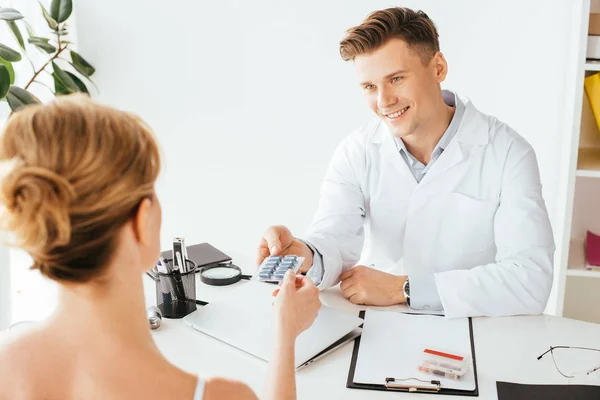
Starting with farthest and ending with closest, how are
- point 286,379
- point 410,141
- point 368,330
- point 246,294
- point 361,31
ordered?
point 410,141 < point 361,31 < point 246,294 < point 368,330 < point 286,379

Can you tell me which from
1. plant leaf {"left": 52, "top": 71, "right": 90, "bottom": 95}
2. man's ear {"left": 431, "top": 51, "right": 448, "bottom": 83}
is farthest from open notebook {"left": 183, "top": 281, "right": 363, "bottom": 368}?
plant leaf {"left": 52, "top": 71, "right": 90, "bottom": 95}

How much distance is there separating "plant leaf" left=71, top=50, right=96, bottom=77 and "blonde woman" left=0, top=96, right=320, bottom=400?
6.42ft

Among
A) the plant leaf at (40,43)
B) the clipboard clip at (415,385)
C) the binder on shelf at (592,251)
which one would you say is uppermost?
the plant leaf at (40,43)

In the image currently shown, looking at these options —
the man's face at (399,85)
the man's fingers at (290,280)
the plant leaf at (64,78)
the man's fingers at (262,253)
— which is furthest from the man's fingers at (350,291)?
the plant leaf at (64,78)

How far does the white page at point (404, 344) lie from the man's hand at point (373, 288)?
0.05 meters

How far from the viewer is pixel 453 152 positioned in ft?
5.77

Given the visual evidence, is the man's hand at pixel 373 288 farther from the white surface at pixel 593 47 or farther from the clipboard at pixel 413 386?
the white surface at pixel 593 47

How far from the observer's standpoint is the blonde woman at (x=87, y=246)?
2.14 feet

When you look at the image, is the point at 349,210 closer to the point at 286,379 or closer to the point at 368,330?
the point at 368,330

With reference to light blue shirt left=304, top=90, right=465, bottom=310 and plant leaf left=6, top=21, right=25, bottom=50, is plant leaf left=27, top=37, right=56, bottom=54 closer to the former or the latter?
plant leaf left=6, top=21, right=25, bottom=50

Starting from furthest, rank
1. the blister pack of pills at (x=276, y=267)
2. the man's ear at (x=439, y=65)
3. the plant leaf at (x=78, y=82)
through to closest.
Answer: the plant leaf at (x=78, y=82) < the man's ear at (x=439, y=65) < the blister pack of pills at (x=276, y=267)

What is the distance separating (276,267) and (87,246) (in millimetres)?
721

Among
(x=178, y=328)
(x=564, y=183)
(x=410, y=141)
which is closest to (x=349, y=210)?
(x=410, y=141)

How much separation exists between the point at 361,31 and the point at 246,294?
0.80 metres
